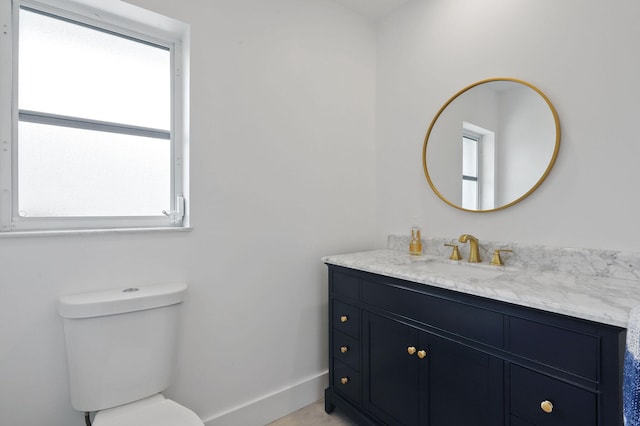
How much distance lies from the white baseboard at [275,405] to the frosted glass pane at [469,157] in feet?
4.93

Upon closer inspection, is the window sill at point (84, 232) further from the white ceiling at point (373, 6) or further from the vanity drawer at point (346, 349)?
the white ceiling at point (373, 6)

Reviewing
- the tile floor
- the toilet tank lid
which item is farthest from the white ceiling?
the tile floor

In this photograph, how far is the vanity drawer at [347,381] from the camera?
166 centimetres

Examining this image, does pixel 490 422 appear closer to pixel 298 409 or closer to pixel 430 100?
pixel 298 409

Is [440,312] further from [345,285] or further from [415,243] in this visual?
[415,243]

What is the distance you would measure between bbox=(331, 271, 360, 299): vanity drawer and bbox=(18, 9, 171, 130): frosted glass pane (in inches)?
Answer: 46.6

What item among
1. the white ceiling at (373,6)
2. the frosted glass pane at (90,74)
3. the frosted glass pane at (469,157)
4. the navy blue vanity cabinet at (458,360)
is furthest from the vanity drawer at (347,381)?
the white ceiling at (373,6)

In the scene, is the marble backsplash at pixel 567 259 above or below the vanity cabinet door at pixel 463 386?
above

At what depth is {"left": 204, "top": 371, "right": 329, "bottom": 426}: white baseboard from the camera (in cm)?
165

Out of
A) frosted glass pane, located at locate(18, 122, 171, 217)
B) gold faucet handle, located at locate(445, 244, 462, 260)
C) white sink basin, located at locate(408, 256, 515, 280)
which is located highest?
frosted glass pane, located at locate(18, 122, 171, 217)

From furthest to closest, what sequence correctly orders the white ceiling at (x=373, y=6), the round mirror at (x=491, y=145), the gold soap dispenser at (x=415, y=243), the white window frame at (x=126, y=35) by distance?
the white ceiling at (x=373, y=6) → the gold soap dispenser at (x=415, y=243) → the round mirror at (x=491, y=145) → the white window frame at (x=126, y=35)

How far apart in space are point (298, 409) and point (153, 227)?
4.38ft

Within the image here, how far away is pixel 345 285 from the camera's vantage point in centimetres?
173

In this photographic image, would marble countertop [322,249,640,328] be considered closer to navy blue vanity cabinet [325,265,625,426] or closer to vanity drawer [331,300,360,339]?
navy blue vanity cabinet [325,265,625,426]
